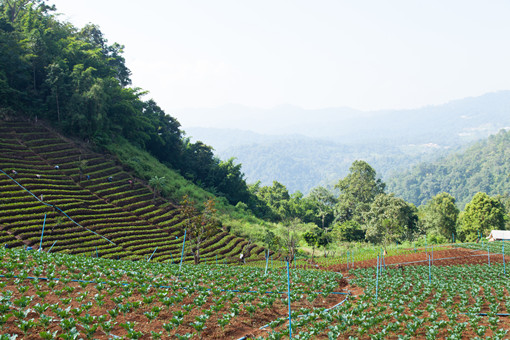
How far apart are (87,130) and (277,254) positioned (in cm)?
2639

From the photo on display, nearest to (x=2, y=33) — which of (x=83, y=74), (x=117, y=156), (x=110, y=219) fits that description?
(x=83, y=74)

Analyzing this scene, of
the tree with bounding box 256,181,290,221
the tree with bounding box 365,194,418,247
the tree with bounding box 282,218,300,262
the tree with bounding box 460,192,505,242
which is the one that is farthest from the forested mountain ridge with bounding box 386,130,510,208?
the tree with bounding box 282,218,300,262

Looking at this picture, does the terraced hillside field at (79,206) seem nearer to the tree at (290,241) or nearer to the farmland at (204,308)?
the tree at (290,241)

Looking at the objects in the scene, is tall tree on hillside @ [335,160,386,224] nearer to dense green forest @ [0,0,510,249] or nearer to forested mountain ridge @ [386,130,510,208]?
dense green forest @ [0,0,510,249]

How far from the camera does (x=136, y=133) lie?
55.1 meters

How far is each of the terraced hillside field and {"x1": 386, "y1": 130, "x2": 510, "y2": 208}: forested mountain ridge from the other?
453ft

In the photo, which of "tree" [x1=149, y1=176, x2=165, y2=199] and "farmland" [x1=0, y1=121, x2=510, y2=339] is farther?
"tree" [x1=149, y1=176, x2=165, y2=199]

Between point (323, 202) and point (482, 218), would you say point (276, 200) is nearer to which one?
point (323, 202)

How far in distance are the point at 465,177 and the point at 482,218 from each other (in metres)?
137

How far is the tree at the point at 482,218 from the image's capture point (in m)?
50.8

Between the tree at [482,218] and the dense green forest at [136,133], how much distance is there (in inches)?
5.3

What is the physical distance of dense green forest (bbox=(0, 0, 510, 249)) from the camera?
44.5 meters

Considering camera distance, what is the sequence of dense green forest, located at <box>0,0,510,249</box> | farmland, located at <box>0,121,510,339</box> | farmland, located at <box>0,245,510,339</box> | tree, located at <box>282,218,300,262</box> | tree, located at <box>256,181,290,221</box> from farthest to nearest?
tree, located at <box>256,181,290,221</box>
dense green forest, located at <box>0,0,510,249</box>
tree, located at <box>282,218,300,262</box>
farmland, located at <box>0,121,510,339</box>
farmland, located at <box>0,245,510,339</box>

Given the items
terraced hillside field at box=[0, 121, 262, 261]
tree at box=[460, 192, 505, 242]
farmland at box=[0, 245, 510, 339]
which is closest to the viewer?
farmland at box=[0, 245, 510, 339]
